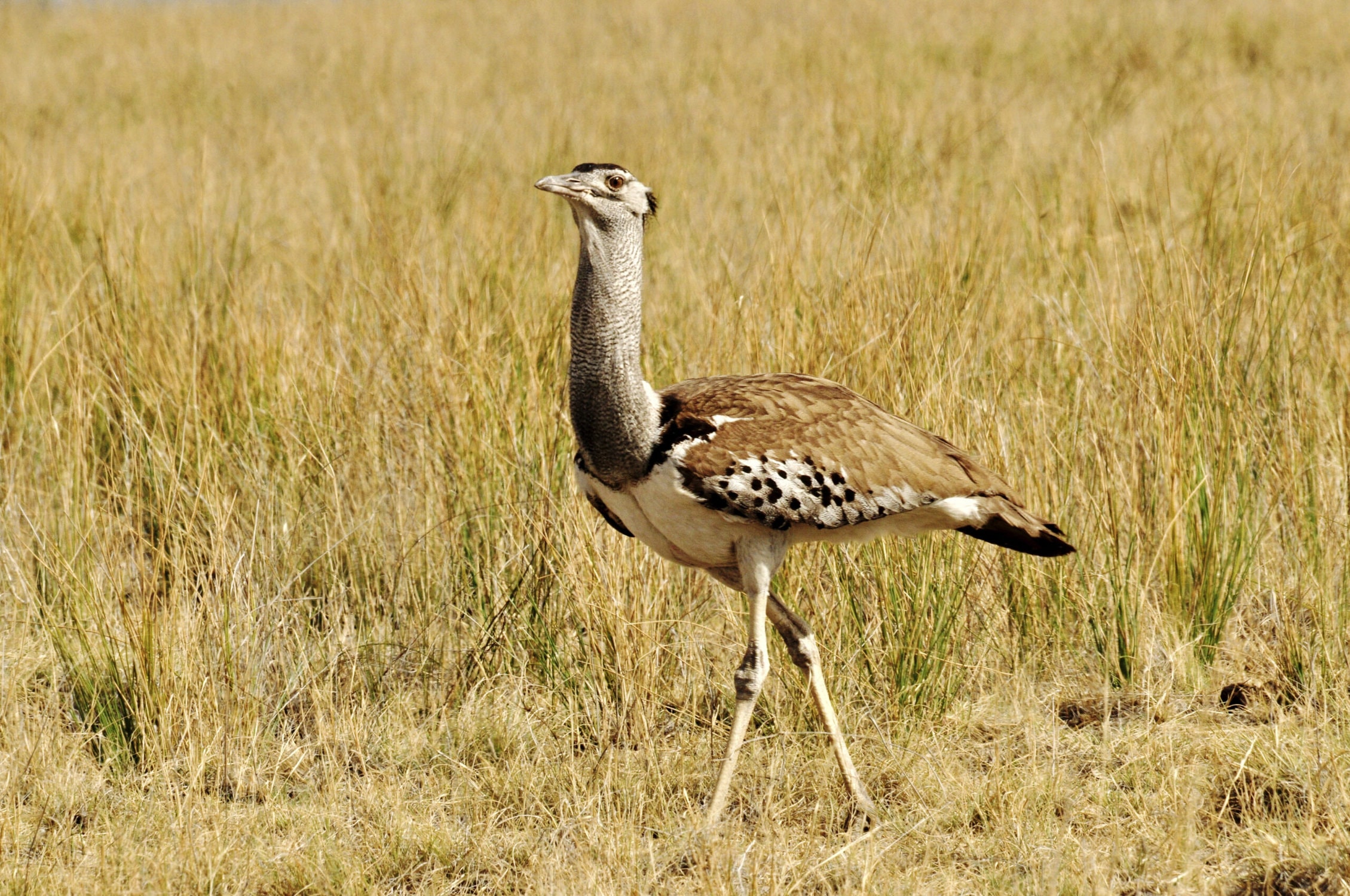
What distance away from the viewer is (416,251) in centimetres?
→ 564

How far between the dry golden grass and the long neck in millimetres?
661

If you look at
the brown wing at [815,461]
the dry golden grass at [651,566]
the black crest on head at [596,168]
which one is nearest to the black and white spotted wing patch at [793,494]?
the brown wing at [815,461]

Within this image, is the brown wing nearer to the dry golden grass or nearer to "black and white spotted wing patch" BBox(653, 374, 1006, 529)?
"black and white spotted wing patch" BBox(653, 374, 1006, 529)

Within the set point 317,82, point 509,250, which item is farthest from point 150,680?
point 317,82

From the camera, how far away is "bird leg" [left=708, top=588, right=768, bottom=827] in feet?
10.7

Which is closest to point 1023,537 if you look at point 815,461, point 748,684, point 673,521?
point 815,461

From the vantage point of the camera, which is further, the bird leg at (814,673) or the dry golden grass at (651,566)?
the bird leg at (814,673)

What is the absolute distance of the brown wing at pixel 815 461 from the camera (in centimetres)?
315

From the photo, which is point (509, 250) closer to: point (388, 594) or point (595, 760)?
point (388, 594)

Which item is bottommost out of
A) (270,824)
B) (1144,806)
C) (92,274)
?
(270,824)

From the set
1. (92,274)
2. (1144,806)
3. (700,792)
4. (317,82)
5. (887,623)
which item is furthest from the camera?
(317,82)

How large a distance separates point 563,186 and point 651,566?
51.6 inches

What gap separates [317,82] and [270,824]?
382 inches

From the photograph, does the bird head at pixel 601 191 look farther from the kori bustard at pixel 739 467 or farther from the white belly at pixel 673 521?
the white belly at pixel 673 521
